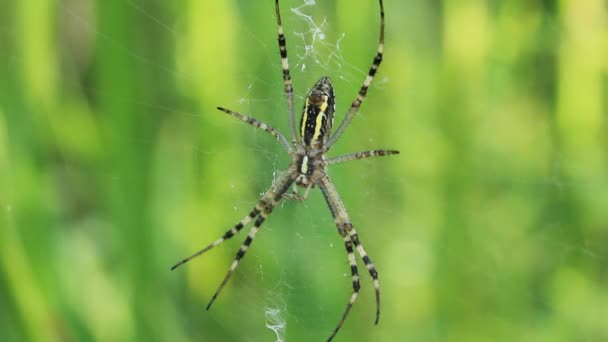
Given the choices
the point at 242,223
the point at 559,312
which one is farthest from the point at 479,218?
the point at 242,223

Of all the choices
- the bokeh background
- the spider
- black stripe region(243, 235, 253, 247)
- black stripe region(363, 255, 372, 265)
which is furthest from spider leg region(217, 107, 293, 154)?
black stripe region(363, 255, 372, 265)

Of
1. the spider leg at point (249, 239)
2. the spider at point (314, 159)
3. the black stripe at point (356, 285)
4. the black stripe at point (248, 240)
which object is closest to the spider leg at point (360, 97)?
the spider at point (314, 159)

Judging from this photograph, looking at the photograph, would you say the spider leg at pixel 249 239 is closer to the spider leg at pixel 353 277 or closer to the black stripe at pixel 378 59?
the spider leg at pixel 353 277

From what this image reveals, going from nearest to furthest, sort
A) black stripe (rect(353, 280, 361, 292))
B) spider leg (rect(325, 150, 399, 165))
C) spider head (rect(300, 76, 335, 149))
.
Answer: spider head (rect(300, 76, 335, 149))
spider leg (rect(325, 150, 399, 165))
black stripe (rect(353, 280, 361, 292))

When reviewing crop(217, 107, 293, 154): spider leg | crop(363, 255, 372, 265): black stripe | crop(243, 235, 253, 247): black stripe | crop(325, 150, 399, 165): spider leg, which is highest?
crop(217, 107, 293, 154): spider leg

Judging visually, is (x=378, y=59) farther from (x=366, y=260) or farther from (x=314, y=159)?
(x=366, y=260)

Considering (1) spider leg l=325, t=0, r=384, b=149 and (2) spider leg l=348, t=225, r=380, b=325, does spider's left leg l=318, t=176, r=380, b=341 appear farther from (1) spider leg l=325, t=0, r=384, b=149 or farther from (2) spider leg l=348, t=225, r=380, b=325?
(1) spider leg l=325, t=0, r=384, b=149

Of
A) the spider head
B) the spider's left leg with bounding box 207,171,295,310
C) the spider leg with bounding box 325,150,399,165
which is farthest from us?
the spider's left leg with bounding box 207,171,295,310

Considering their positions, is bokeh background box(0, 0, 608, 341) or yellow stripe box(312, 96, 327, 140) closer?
yellow stripe box(312, 96, 327, 140)
